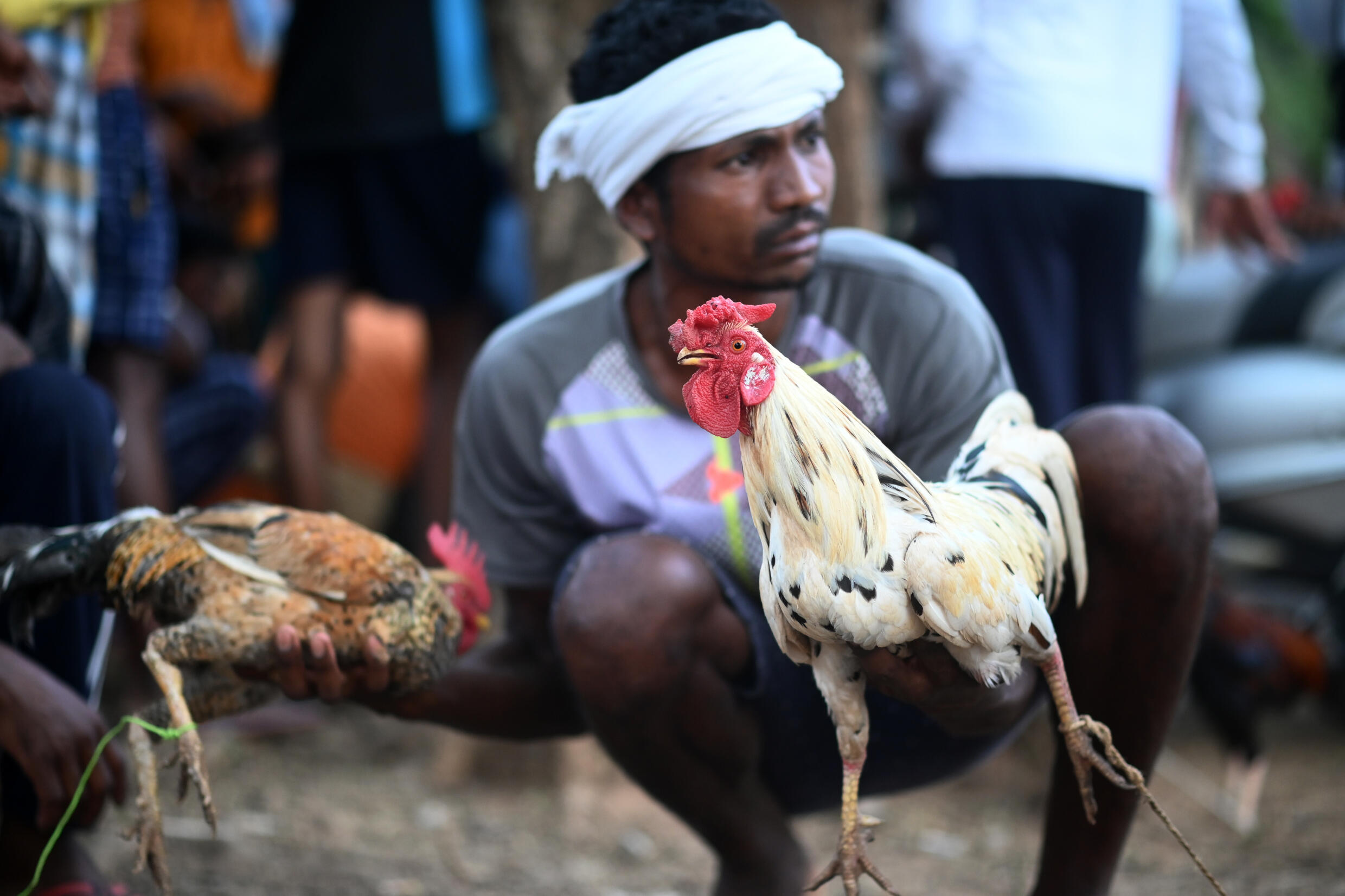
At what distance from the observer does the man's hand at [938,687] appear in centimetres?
171

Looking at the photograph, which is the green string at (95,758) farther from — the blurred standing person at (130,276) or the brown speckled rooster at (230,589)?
the blurred standing person at (130,276)

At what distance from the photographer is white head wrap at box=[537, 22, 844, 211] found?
2.06 meters

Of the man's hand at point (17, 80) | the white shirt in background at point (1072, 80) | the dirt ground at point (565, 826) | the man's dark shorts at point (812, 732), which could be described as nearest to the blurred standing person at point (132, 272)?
the man's hand at point (17, 80)

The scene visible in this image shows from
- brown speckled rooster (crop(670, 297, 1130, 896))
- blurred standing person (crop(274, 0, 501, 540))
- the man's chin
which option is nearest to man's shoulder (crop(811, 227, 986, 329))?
the man's chin

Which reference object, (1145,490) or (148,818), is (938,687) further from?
(148,818)

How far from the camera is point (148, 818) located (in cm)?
179

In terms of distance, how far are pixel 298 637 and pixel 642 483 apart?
629mm

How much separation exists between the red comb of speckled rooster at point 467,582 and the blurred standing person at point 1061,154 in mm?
1544

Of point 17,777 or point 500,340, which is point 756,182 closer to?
point 500,340

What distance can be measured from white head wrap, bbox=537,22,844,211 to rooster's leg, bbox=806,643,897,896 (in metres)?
0.89

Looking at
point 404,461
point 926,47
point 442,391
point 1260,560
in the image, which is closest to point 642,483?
point 926,47

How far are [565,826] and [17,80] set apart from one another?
7.01 ft

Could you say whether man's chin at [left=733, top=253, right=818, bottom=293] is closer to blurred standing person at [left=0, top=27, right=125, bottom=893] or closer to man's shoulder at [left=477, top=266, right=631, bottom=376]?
man's shoulder at [left=477, top=266, right=631, bottom=376]

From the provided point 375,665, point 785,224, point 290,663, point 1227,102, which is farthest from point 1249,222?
point 290,663
